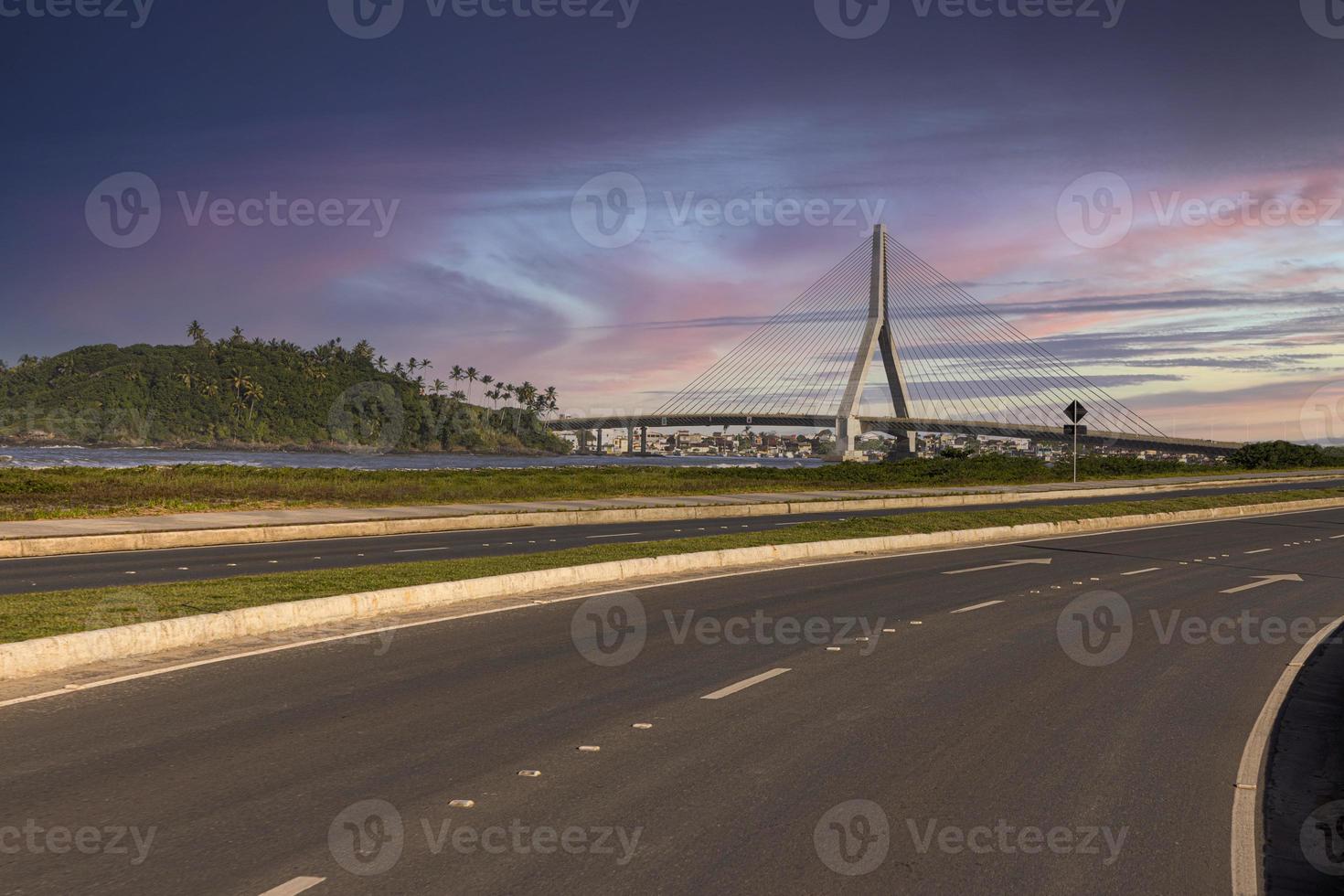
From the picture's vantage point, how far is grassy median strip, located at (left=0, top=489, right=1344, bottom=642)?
10914mm

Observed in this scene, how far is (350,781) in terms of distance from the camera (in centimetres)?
641

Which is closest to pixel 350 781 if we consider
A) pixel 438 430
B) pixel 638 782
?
pixel 638 782

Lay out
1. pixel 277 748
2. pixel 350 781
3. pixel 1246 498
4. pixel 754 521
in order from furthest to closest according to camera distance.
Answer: pixel 1246 498, pixel 754 521, pixel 277 748, pixel 350 781

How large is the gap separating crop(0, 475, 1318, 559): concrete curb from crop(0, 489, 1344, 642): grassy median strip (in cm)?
791

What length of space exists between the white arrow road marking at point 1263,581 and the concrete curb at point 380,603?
277 inches

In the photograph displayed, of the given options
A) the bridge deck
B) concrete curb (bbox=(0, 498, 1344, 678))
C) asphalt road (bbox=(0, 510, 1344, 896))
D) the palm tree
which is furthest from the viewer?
the palm tree

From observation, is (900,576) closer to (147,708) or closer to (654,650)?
(654,650)

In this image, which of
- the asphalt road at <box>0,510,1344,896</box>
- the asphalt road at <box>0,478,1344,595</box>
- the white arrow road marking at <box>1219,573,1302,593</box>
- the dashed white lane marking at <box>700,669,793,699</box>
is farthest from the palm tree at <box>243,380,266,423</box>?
the dashed white lane marking at <box>700,669,793,699</box>

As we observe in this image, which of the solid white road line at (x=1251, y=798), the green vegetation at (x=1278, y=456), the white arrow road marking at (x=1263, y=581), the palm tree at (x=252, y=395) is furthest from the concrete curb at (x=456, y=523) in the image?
the palm tree at (x=252, y=395)

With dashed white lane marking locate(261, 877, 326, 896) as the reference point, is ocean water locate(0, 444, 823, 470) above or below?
above

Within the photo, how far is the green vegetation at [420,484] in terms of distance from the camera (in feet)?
106

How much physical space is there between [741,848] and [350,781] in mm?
2514

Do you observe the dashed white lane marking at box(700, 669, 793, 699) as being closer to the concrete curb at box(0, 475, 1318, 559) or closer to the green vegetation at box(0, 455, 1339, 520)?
the concrete curb at box(0, 475, 1318, 559)

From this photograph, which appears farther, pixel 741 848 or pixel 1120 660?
pixel 1120 660
